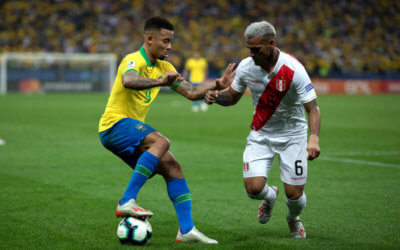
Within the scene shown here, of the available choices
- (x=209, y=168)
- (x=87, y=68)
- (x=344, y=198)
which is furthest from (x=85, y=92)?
(x=344, y=198)

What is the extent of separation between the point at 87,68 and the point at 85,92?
1.76m

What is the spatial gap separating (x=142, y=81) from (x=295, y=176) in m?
1.62

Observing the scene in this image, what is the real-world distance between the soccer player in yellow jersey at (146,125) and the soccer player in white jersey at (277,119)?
0.28 metres

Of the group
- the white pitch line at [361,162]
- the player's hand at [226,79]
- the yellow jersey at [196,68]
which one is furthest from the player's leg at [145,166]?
the yellow jersey at [196,68]

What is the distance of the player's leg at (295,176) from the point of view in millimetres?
5480

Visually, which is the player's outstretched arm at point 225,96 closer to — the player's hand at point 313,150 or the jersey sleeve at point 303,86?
the jersey sleeve at point 303,86

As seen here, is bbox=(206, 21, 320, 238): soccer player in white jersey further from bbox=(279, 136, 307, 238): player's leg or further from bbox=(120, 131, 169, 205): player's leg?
bbox=(120, 131, 169, 205): player's leg

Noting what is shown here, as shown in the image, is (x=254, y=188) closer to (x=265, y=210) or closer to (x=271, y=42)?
(x=265, y=210)

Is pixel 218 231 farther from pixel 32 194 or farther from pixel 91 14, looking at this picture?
pixel 91 14

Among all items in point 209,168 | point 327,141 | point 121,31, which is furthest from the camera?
point 121,31

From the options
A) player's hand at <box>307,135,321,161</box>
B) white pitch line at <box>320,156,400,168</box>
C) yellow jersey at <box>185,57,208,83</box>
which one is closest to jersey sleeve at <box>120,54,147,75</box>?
player's hand at <box>307,135,321,161</box>

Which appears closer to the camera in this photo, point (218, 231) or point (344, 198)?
point (218, 231)

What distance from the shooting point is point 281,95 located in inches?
215

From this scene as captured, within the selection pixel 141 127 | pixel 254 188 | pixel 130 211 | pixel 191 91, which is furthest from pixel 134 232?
pixel 191 91
